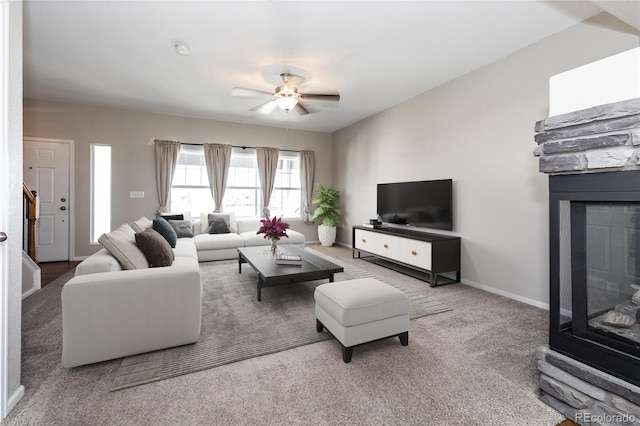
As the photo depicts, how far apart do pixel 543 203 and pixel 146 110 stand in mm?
6538

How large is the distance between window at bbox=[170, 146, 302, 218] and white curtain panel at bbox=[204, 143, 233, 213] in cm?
21

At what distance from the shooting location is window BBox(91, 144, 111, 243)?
17.4ft

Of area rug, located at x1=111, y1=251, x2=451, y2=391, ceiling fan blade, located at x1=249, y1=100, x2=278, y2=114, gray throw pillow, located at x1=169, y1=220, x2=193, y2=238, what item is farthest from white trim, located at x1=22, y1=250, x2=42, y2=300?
ceiling fan blade, located at x1=249, y1=100, x2=278, y2=114

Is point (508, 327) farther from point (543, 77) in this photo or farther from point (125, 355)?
point (125, 355)

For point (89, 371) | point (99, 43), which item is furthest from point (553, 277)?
point (99, 43)

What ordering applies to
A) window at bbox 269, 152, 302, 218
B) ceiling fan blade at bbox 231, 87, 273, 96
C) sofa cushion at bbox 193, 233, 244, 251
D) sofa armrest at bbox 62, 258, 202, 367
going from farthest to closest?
window at bbox 269, 152, 302, 218, sofa cushion at bbox 193, 233, 244, 251, ceiling fan blade at bbox 231, 87, 273, 96, sofa armrest at bbox 62, 258, 202, 367

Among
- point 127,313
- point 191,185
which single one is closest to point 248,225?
point 191,185

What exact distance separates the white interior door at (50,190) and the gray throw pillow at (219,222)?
2486 millimetres

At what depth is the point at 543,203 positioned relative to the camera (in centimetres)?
294

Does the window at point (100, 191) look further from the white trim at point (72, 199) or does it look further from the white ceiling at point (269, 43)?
the white ceiling at point (269, 43)

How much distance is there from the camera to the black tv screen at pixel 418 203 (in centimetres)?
399

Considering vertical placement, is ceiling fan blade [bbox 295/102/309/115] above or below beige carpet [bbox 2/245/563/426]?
above

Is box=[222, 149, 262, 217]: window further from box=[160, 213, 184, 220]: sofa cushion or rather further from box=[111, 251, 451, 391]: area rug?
box=[111, 251, 451, 391]: area rug

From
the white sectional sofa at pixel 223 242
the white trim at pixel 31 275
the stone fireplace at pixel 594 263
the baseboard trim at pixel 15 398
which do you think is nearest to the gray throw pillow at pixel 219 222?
the white sectional sofa at pixel 223 242
